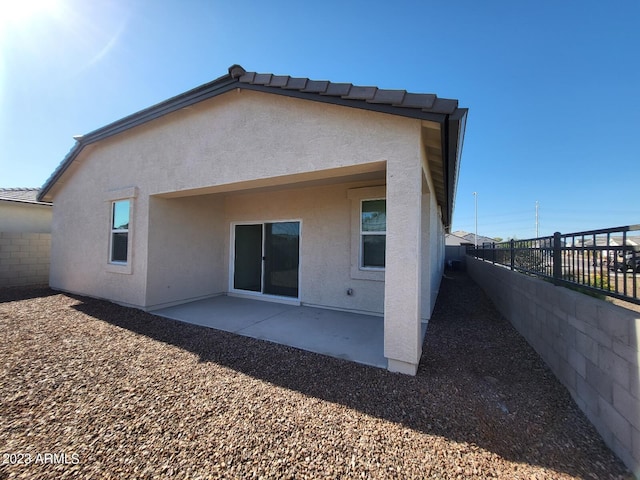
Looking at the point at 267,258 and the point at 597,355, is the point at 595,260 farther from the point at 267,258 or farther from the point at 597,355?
the point at 267,258

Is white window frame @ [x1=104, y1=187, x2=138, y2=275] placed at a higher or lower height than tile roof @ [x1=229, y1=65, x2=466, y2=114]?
lower

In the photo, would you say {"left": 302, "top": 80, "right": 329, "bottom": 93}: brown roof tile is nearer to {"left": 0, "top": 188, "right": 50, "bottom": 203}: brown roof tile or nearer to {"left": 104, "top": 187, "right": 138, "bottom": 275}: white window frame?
{"left": 104, "top": 187, "right": 138, "bottom": 275}: white window frame

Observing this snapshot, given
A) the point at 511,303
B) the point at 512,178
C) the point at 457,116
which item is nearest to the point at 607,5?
the point at 457,116

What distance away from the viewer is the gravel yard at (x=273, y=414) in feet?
7.11

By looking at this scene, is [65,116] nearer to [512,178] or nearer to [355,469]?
[355,469]

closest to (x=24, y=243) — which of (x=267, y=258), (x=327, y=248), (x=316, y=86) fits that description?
(x=267, y=258)

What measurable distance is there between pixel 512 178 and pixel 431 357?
39.0m

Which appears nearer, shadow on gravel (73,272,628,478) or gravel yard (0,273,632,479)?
gravel yard (0,273,632,479)

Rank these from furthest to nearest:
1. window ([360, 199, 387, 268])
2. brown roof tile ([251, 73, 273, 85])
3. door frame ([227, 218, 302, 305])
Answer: door frame ([227, 218, 302, 305]) < window ([360, 199, 387, 268]) < brown roof tile ([251, 73, 273, 85])

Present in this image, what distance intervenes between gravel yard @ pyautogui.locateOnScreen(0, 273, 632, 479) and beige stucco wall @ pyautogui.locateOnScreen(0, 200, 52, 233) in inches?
433

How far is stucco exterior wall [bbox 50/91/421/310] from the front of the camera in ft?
13.8

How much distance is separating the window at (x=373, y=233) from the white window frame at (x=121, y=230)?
6.18 meters

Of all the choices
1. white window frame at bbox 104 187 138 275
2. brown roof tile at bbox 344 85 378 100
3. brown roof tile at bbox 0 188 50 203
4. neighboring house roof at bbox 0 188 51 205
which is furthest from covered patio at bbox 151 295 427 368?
brown roof tile at bbox 0 188 50 203

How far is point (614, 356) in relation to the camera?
2.43 meters
